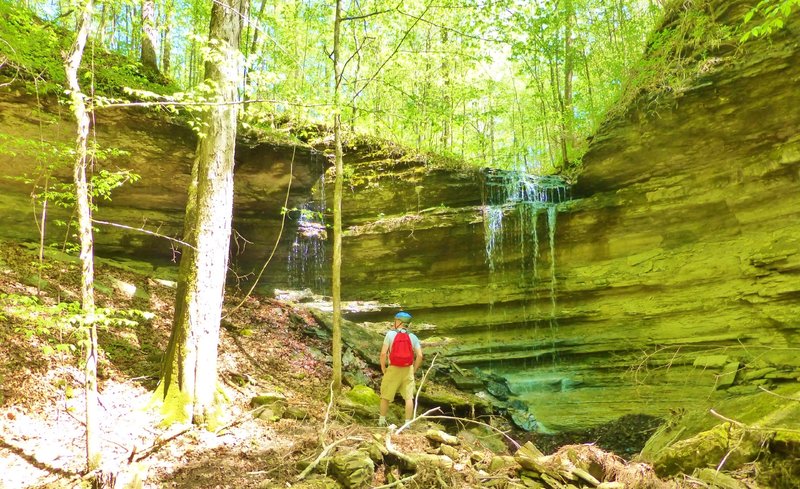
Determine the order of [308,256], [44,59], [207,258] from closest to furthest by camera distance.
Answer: [207,258] < [44,59] < [308,256]

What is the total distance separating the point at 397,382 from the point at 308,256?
8.03 m

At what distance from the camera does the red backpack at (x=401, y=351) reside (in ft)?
23.9

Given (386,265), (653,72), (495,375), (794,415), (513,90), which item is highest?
(513,90)

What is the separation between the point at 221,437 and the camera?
563cm

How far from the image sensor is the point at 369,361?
10680mm

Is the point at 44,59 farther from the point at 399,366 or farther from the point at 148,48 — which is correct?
the point at 399,366

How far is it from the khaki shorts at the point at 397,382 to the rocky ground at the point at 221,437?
0.51 meters

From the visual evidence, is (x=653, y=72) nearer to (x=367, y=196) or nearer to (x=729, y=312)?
(x=729, y=312)

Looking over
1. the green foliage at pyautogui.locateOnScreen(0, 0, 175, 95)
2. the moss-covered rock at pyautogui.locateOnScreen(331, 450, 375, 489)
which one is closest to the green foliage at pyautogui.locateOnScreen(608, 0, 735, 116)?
the moss-covered rock at pyautogui.locateOnScreen(331, 450, 375, 489)

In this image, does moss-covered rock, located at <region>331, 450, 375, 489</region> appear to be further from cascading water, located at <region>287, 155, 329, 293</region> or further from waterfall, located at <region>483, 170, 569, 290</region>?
cascading water, located at <region>287, 155, 329, 293</region>

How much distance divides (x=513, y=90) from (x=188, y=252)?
23.2 meters

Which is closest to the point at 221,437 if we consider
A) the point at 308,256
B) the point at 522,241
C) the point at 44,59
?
the point at 44,59

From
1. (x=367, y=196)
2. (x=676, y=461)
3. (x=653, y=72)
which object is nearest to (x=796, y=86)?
(x=653, y=72)

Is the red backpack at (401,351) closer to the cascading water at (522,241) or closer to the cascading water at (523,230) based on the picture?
the cascading water at (522,241)
